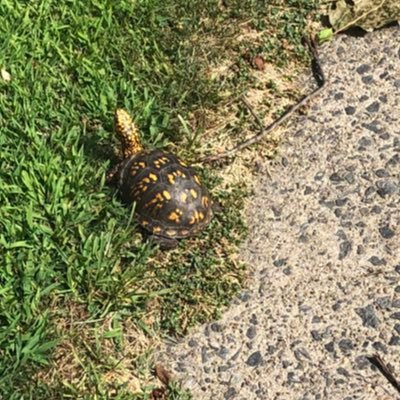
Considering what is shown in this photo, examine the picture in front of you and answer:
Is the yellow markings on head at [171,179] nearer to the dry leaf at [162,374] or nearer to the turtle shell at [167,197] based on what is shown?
the turtle shell at [167,197]

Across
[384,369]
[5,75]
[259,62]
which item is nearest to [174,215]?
[384,369]

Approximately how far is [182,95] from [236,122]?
0.36 metres

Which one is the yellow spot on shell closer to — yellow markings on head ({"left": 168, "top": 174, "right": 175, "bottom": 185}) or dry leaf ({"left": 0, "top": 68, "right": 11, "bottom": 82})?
yellow markings on head ({"left": 168, "top": 174, "right": 175, "bottom": 185})

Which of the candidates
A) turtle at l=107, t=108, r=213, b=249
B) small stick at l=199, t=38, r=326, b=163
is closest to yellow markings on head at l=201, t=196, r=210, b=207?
turtle at l=107, t=108, r=213, b=249

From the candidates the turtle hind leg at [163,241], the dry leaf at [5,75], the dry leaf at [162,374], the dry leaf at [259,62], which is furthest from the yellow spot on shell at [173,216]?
the dry leaf at [5,75]

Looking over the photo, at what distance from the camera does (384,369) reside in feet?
12.6

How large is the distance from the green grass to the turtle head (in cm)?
17

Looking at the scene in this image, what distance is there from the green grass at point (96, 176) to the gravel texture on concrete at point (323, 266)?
0.50 ft

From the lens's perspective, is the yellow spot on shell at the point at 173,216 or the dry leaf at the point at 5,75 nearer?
the yellow spot on shell at the point at 173,216

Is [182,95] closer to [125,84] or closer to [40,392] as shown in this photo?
[125,84]

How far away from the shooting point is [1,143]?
4609 mm

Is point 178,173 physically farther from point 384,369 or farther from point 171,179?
point 384,369

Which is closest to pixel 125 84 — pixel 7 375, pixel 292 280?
pixel 292 280

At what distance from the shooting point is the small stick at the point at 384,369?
12.4ft
